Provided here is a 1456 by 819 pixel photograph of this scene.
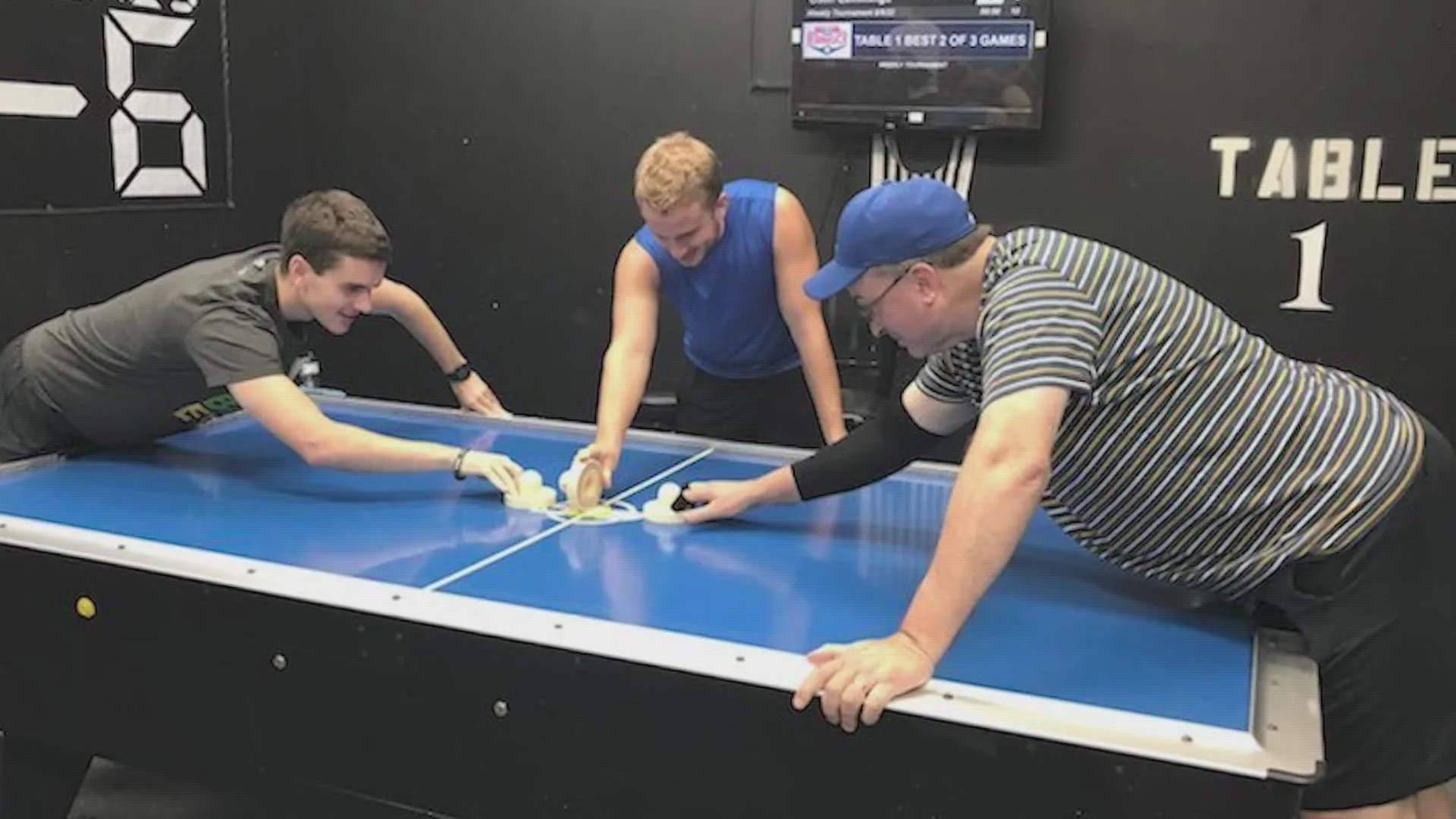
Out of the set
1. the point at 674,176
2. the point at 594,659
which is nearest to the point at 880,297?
the point at 594,659

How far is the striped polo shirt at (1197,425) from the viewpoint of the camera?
1712mm

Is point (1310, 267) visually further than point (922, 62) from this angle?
No

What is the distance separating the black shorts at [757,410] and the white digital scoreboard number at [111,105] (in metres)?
1.88

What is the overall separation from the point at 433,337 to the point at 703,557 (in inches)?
55.3

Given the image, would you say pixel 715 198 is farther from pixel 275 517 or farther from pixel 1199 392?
pixel 1199 392

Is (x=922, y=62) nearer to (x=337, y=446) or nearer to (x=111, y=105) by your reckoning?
(x=337, y=446)

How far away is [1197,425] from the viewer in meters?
1.75

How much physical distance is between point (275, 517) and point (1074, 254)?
146cm

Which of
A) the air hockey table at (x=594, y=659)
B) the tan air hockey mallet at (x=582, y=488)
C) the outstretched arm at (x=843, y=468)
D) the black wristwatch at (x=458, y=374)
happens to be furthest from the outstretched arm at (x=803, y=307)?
the black wristwatch at (x=458, y=374)

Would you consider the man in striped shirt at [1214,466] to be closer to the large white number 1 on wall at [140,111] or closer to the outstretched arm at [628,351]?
the outstretched arm at [628,351]

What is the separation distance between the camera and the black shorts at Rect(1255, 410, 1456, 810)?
1707 millimetres

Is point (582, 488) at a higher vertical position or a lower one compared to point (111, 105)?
lower

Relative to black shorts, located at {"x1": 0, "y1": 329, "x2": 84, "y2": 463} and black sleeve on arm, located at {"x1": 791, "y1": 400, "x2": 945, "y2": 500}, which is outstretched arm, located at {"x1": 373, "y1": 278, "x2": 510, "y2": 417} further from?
black sleeve on arm, located at {"x1": 791, "y1": 400, "x2": 945, "y2": 500}

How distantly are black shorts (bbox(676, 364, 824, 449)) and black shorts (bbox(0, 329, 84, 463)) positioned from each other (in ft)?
4.70
